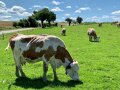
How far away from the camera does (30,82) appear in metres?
14.3

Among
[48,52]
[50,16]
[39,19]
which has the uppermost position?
[48,52]

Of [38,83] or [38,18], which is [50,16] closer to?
[38,18]

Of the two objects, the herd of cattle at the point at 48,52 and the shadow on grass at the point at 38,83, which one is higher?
the herd of cattle at the point at 48,52

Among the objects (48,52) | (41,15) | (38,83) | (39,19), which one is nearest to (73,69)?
(48,52)

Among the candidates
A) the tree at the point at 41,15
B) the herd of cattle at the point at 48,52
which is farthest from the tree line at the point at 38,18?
the herd of cattle at the point at 48,52

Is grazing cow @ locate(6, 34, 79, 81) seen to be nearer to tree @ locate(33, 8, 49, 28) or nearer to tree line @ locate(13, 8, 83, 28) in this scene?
tree line @ locate(13, 8, 83, 28)

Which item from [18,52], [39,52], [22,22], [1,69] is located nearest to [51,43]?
[39,52]

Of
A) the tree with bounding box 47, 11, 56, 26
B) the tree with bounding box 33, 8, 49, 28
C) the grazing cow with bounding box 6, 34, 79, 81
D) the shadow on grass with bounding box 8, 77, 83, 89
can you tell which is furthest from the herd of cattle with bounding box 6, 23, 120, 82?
the tree with bounding box 47, 11, 56, 26

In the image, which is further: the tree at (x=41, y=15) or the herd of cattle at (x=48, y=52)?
the tree at (x=41, y=15)

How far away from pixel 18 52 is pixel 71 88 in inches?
137

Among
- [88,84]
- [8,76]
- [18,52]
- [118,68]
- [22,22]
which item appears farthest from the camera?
Result: [22,22]

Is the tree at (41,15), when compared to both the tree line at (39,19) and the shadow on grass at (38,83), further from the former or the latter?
the shadow on grass at (38,83)

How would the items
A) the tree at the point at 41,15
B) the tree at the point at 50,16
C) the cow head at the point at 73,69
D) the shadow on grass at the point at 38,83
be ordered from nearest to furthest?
the shadow on grass at the point at 38,83 → the cow head at the point at 73,69 → the tree at the point at 41,15 → the tree at the point at 50,16

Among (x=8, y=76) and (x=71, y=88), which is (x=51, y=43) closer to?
(x=71, y=88)
